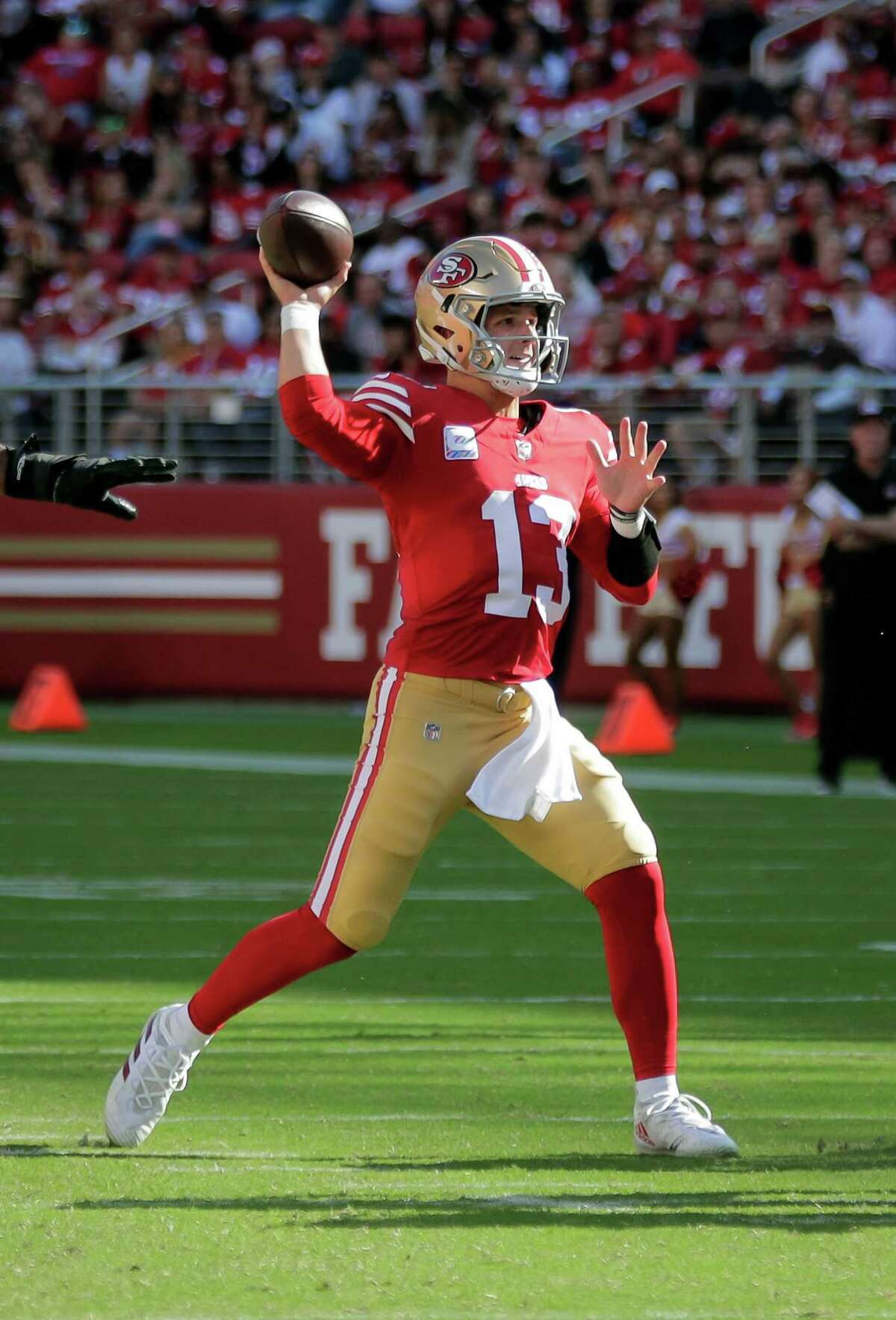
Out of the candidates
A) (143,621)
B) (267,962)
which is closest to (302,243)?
(267,962)

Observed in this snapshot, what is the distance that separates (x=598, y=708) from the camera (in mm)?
17516

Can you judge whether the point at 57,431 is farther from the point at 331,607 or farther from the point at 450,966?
the point at 450,966

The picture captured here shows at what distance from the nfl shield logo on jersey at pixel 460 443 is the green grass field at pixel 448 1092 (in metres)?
1.41

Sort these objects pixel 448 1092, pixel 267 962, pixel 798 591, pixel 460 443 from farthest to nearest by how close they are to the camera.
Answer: pixel 798 591 → pixel 448 1092 → pixel 460 443 → pixel 267 962

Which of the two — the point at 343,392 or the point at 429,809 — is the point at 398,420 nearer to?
the point at 429,809

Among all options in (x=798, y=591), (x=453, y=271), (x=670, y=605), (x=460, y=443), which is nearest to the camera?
(x=460, y=443)

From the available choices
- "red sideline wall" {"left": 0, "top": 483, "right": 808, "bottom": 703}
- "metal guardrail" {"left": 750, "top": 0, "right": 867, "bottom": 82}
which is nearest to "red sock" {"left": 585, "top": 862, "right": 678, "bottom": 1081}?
"red sideline wall" {"left": 0, "top": 483, "right": 808, "bottom": 703}

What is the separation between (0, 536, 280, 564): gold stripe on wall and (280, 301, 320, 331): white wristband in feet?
42.3

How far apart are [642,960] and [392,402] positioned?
125 cm

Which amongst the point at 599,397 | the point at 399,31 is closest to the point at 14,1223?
the point at 599,397

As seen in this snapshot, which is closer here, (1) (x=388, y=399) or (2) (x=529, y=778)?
(2) (x=529, y=778)

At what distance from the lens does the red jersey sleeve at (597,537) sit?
5625mm

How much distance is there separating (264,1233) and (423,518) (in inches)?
62.1

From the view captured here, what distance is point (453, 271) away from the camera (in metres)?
5.59
